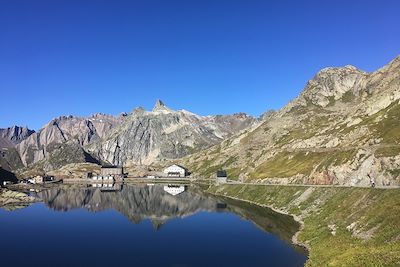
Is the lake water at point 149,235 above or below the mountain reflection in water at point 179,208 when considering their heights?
below

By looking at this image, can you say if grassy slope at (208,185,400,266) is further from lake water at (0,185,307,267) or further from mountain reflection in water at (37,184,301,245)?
mountain reflection in water at (37,184,301,245)

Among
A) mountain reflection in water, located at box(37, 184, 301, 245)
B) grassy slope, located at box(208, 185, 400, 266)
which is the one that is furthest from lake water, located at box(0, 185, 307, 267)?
grassy slope, located at box(208, 185, 400, 266)

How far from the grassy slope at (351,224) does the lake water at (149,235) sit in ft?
18.9

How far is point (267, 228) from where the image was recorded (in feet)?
358

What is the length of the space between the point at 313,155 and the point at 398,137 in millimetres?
51816

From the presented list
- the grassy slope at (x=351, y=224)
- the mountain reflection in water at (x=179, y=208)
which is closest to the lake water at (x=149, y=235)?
the mountain reflection in water at (x=179, y=208)

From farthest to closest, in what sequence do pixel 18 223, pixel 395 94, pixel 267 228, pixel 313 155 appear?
pixel 395 94
pixel 313 155
pixel 18 223
pixel 267 228

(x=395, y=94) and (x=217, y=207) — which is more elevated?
(x=395, y=94)

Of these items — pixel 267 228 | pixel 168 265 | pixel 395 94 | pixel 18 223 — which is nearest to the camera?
pixel 168 265

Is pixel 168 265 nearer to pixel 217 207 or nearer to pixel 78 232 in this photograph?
pixel 78 232

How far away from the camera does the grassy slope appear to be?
193 ft

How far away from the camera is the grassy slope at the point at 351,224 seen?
193 ft

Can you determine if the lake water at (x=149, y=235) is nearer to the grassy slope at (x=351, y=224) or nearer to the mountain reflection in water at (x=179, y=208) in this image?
the mountain reflection in water at (x=179, y=208)

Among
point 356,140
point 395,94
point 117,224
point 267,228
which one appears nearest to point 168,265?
point 267,228
